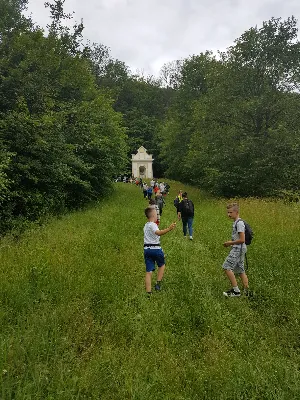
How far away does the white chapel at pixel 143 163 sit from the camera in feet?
211

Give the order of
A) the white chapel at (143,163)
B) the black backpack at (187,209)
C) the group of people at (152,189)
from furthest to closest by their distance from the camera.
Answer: the white chapel at (143,163) < the group of people at (152,189) < the black backpack at (187,209)

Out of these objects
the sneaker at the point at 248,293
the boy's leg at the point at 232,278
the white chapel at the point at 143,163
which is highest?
the white chapel at the point at 143,163

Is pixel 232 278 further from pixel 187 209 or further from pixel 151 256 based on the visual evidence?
pixel 187 209

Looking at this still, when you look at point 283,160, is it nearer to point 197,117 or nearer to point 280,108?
point 280,108

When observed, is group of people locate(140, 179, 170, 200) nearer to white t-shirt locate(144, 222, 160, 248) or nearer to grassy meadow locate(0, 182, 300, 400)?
grassy meadow locate(0, 182, 300, 400)

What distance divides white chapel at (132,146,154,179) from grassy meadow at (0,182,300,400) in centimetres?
5619

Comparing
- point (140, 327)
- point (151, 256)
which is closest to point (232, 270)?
point (151, 256)

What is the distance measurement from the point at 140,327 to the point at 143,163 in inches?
2382

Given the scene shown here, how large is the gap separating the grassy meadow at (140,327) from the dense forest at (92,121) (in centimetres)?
655

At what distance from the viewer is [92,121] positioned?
20.8 metres

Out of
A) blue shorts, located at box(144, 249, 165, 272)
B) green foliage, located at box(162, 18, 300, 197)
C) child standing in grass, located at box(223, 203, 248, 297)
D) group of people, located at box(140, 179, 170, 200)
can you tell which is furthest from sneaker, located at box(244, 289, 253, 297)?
green foliage, located at box(162, 18, 300, 197)

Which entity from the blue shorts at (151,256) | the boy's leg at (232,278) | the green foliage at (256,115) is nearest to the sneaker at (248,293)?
the boy's leg at (232,278)

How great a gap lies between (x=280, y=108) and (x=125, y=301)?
71.7 ft

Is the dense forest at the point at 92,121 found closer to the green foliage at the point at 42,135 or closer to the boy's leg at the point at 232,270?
the green foliage at the point at 42,135
